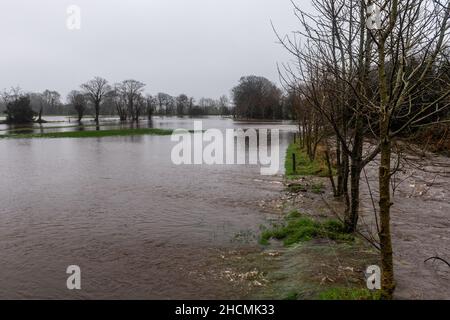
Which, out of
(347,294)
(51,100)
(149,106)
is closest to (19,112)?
(149,106)

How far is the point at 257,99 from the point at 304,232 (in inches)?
4152

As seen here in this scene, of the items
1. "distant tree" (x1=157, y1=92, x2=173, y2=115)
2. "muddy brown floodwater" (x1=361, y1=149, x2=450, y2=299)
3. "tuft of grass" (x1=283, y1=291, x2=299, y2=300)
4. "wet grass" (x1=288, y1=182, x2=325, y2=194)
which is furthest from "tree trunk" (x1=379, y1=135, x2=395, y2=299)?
"distant tree" (x1=157, y1=92, x2=173, y2=115)

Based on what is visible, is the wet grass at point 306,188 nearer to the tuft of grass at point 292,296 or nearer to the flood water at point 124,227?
the flood water at point 124,227

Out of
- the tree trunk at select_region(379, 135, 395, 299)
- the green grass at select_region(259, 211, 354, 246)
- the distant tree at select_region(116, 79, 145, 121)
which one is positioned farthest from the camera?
the distant tree at select_region(116, 79, 145, 121)

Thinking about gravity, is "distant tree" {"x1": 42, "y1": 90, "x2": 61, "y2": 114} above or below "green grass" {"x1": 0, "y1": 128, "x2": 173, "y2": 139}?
above

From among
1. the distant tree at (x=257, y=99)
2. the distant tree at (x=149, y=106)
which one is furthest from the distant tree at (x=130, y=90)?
the distant tree at (x=257, y=99)

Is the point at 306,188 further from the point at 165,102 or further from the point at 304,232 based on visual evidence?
the point at 165,102

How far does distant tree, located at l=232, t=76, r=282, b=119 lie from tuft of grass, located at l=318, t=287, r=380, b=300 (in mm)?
93453

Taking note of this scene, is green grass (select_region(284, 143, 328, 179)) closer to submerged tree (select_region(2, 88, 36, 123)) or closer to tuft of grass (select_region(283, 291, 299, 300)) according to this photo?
tuft of grass (select_region(283, 291, 299, 300))

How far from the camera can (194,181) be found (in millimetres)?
18625

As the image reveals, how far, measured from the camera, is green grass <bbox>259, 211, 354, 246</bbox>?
9508 mm

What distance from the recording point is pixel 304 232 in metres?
9.84

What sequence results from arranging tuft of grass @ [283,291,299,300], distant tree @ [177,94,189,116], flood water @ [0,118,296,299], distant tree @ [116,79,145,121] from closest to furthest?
1. tuft of grass @ [283,291,299,300]
2. flood water @ [0,118,296,299]
3. distant tree @ [116,79,145,121]
4. distant tree @ [177,94,189,116]
